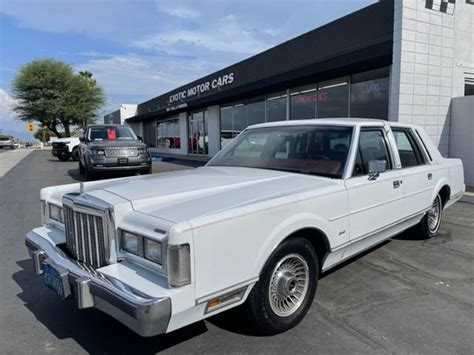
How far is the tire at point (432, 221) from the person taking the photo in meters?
5.22

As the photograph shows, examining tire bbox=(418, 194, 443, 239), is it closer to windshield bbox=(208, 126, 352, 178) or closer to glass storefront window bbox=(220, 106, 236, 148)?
windshield bbox=(208, 126, 352, 178)

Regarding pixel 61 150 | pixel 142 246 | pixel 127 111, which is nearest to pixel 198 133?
pixel 61 150

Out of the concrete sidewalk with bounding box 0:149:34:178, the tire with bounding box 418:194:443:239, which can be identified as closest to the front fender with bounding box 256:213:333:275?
the tire with bounding box 418:194:443:239

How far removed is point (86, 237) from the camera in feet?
9.37

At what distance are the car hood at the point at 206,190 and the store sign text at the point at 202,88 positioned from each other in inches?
553

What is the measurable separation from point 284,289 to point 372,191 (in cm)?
150

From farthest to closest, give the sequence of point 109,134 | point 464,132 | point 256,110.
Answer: point 256,110 → point 109,134 → point 464,132

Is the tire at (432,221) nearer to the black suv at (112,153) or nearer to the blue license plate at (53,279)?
the blue license plate at (53,279)

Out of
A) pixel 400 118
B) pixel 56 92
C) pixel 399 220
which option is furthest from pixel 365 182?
pixel 56 92

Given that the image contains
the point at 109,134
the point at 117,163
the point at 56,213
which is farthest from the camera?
the point at 109,134

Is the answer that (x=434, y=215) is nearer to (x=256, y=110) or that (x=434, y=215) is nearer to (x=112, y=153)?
(x=112, y=153)

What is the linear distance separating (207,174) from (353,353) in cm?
213

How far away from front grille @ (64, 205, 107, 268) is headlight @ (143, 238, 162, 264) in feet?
1.26

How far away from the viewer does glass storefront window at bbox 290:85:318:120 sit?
13.8 meters
